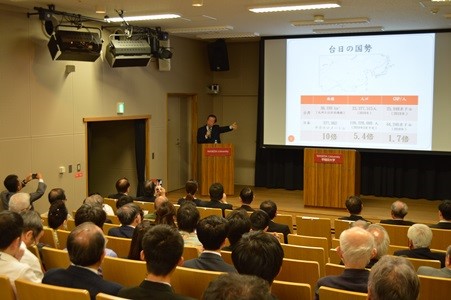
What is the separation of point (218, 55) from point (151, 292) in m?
9.85

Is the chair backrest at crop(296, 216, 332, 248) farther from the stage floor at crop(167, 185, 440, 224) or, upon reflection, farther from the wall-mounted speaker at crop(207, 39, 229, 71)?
the wall-mounted speaker at crop(207, 39, 229, 71)

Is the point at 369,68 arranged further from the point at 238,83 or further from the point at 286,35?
the point at 238,83

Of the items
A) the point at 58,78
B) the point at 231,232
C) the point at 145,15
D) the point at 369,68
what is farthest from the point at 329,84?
the point at 231,232

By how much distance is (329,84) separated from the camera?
34.2 feet

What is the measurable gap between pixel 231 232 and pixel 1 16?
5103 millimetres

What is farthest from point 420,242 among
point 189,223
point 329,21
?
point 329,21

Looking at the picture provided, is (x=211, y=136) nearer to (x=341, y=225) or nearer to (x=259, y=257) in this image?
(x=341, y=225)

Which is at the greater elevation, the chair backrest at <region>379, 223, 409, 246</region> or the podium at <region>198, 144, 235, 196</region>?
the podium at <region>198, 144, 235, 196</region>

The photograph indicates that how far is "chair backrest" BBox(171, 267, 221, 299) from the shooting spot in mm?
3285

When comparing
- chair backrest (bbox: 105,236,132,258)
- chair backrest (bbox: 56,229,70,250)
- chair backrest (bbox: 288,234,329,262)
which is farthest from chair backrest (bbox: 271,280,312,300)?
chair backrest (bbox: 56,229,70,250)

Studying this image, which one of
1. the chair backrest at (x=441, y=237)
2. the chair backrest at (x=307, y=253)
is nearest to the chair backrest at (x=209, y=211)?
the chair backrest at (x=307, y=253)

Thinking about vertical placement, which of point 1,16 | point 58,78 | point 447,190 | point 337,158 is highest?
point 1,16

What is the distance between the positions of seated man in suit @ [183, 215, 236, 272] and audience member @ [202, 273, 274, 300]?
1.87 meters

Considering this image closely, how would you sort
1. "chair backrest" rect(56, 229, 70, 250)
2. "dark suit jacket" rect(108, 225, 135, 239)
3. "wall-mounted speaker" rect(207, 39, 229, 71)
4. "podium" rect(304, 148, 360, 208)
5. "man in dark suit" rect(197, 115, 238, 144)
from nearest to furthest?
"chair backrest" rect(56, 229, 70, 250), "dark suit jacket" rect(108, 225, 135, 239), "podium" rect(304, 148, 360, 208), "man in dark suit" rect(197, 115, 238, 144), "wall-mounted speaker" rect(207, 39, 229, 71)
